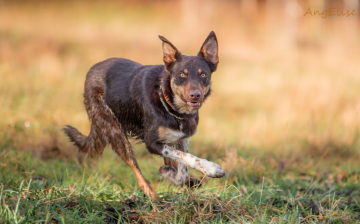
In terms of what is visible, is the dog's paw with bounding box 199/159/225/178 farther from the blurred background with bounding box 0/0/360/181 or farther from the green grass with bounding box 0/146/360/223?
the blurred background with bounding box 0/0/360/181

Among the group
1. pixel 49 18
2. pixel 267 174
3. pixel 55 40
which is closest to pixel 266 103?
pixel 267 174

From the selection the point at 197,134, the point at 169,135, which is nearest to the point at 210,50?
the point at 169,135

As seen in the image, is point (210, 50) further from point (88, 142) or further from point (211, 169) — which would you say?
point (88, 142)

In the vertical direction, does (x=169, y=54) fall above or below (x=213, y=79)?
above

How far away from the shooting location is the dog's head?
3.34 m

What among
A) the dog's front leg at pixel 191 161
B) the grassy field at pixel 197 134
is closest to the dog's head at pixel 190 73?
the dog's front leg at pixel 191 161

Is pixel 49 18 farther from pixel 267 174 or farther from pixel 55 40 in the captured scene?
pixel 267 174

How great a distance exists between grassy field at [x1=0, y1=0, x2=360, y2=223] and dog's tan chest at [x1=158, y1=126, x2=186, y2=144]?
57 cm

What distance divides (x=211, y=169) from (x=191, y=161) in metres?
0.24

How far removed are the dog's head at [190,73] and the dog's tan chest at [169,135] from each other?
0.77ft

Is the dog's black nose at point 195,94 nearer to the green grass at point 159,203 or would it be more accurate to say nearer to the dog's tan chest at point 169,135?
the dog's tan chest at point 169,135

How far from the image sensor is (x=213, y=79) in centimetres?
1147

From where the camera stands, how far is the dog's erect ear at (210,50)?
3.64 meters

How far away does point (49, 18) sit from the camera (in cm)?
1536
